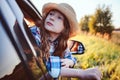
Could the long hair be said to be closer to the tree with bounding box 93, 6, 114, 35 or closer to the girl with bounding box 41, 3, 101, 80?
the girl with bounding box 41, 3, 101, 80

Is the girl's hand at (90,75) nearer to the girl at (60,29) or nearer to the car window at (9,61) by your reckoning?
the girl at (60,29)

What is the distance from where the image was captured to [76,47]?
2.68 m

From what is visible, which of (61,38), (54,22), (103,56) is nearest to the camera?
(54,22)

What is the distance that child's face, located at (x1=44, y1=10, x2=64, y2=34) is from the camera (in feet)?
8.38

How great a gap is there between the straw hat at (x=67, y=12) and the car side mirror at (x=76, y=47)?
0.38 feet

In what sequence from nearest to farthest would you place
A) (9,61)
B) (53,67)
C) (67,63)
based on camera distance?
(9,61)
(53,67)
(67,63)

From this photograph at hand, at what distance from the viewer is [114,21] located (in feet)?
9.63

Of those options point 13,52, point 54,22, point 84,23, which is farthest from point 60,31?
point 13,52

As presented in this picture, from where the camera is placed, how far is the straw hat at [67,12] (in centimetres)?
264

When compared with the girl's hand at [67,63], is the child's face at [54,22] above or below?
above

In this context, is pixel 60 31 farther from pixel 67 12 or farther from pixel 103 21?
pixel 103 21

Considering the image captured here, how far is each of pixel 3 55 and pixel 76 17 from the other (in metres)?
1.51

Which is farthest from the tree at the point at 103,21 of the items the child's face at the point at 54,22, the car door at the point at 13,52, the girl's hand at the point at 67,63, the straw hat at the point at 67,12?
the car door at the point at 13,52

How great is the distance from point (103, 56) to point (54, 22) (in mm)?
519
